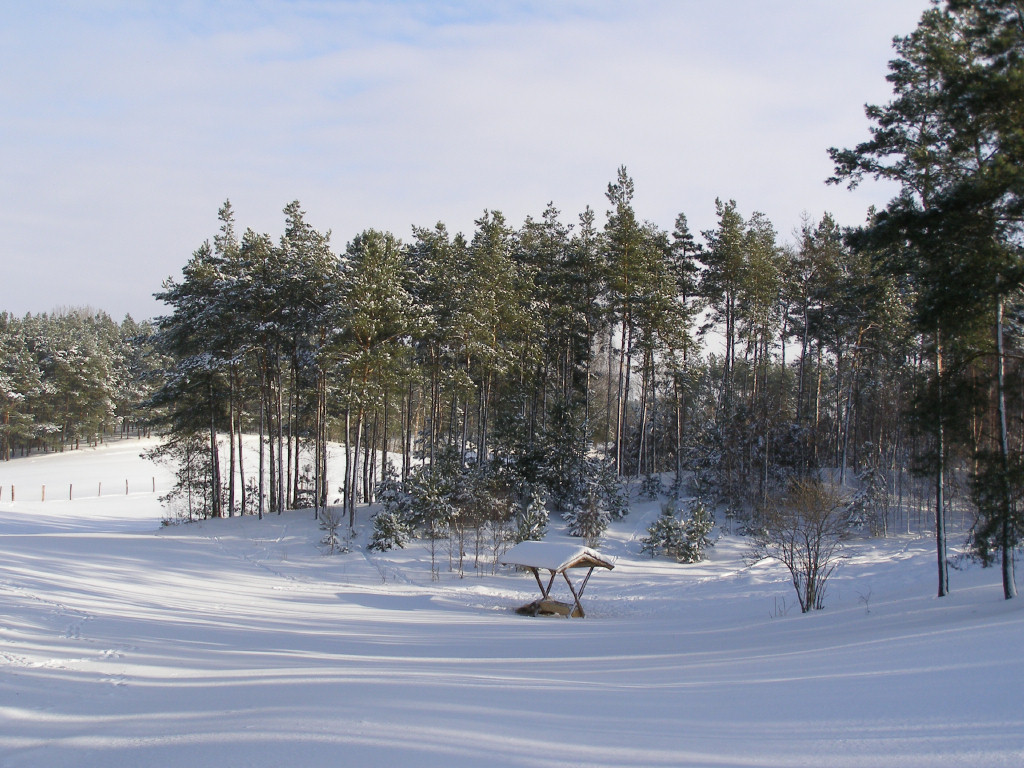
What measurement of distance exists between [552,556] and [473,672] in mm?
9493

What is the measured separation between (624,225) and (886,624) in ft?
73.7

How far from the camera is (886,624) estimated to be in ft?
40.7

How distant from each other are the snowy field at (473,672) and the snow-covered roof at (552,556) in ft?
4.99

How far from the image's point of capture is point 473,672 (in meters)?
9.33

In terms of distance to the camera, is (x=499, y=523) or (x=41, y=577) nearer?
(x=41, y=577)

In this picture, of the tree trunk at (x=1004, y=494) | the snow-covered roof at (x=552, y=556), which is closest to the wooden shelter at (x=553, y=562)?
the snow-covered roof at (x=552, y=556)

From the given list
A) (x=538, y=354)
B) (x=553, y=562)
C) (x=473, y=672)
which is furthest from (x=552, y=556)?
(x=538, y=354)

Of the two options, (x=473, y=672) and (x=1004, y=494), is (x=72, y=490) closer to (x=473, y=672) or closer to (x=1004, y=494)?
(x=473, y=672)

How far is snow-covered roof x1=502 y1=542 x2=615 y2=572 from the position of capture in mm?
18312

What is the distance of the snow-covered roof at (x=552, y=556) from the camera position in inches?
721

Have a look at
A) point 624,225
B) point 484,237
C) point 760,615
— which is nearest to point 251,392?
point 484,237

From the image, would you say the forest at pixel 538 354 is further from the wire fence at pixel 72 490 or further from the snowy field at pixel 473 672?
the wire fence at pixel 72 490

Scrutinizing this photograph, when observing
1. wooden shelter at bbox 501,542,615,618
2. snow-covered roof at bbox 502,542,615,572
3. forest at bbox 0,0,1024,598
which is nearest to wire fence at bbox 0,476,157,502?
forest at bbox 0,0,1024,598

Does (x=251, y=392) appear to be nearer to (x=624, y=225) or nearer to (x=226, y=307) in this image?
(x=226, y=307)
